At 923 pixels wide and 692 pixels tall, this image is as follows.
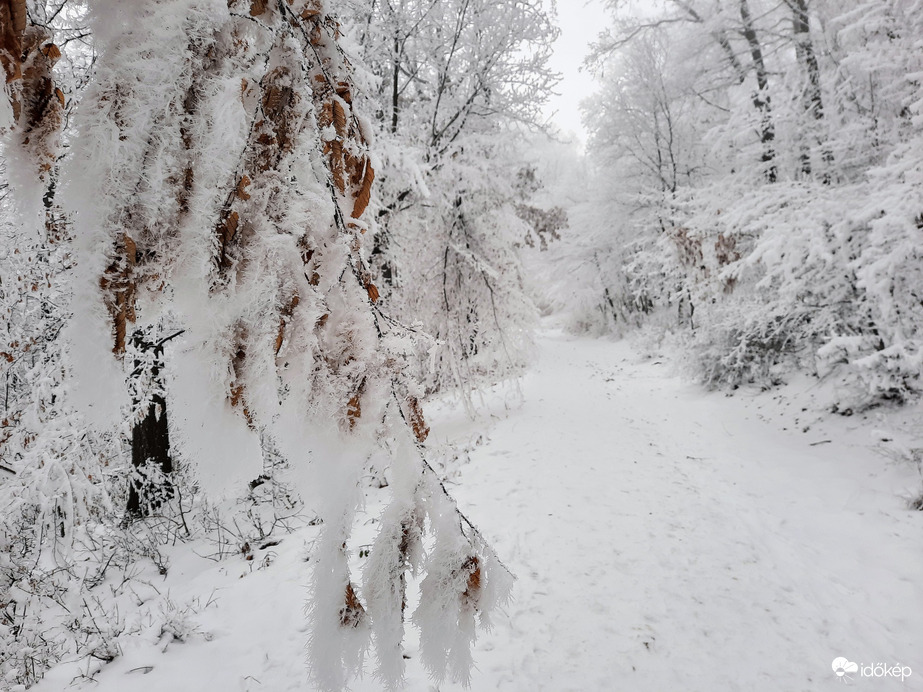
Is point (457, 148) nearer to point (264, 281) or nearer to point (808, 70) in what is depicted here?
point (808, 70)

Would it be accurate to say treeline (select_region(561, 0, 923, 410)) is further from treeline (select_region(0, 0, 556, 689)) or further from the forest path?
treeline (select_region(0, 0, 556, 689))

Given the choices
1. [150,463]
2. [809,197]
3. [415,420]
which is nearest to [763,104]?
[809,197]

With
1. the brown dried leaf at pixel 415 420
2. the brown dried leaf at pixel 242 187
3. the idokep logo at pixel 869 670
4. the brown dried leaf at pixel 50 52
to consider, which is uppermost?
the brown dried leaf at pixel 50 52

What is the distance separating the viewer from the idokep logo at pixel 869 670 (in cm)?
241

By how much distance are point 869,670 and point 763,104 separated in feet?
24.4

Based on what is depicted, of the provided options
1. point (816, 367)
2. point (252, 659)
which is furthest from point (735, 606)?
point (816, 367)

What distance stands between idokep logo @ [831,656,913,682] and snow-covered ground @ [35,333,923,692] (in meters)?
0.01

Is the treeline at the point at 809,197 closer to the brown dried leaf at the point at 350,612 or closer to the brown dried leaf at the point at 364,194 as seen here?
the brown dried leaf at the point at 364,194

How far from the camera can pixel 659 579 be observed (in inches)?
130

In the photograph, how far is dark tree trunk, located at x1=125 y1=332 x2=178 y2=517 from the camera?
4.91m

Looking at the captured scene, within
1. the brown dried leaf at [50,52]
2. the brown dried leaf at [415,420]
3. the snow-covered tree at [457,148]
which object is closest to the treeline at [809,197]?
the snow-covered tree at [457,148]

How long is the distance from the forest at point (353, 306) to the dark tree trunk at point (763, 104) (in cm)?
9

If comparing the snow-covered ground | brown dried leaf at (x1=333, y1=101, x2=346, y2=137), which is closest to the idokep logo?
the snow-covered ground

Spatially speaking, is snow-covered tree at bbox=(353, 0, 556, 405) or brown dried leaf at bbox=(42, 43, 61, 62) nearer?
brown dried leaf at bbox=(42, 43, 61, 62)
